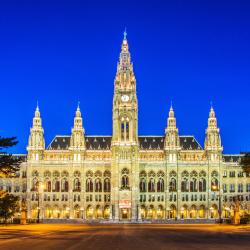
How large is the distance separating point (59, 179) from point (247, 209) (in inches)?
2216

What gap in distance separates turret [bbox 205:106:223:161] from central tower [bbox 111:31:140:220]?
71.8ft

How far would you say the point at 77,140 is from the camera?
176 meters

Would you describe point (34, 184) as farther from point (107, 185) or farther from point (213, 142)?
point (213, 142)

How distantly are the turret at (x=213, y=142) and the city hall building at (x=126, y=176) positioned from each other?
30 cm

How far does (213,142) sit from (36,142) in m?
52.4

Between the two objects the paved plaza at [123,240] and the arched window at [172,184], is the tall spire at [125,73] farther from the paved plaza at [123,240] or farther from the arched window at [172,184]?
the paved plaza at [123,240]

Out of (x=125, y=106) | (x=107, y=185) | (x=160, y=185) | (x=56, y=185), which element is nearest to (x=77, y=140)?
(x=56, y=185)

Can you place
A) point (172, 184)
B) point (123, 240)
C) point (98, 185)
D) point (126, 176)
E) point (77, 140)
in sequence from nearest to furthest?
point (123, 240)
point (126, 176)
point (98, 185)
point (172, 184)
point (77, 140)

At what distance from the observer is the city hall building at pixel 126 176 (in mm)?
172000

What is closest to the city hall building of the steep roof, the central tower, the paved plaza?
the central tower

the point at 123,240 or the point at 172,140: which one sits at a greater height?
the point at 172,140

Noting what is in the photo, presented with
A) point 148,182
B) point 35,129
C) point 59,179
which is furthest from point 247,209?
point 35,129

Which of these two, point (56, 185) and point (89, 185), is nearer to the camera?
point (56, 185)

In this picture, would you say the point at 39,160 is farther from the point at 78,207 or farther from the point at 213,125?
the point at 213,125
